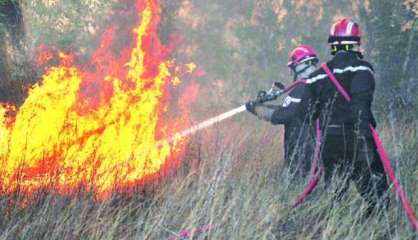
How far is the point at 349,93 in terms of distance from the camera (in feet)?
16.3

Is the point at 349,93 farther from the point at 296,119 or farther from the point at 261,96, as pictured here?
the point at 261,96

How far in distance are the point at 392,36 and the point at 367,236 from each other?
10.9m

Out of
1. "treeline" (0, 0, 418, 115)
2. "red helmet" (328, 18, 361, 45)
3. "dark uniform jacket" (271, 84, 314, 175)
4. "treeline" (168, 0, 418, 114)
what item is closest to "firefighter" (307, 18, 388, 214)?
"red helmet" (328, 18, 361, 45)

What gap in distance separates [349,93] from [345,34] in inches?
22.4

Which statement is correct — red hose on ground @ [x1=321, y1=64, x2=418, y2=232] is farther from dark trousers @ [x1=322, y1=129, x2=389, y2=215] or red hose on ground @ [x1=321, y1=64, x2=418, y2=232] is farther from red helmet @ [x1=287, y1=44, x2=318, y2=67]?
red helmet @ [x1=287, y1=44, x2=318, y2=67]

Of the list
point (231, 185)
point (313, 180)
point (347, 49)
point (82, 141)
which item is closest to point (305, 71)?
point (347, 49)

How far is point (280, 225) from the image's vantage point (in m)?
4.25

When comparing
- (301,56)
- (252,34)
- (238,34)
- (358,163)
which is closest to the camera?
(358,163)

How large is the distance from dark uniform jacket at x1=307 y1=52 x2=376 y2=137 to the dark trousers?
10 centimetres

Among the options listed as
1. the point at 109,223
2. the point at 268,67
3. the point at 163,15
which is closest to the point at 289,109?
the point at 109,223

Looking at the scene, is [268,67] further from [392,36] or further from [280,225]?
[280,225]

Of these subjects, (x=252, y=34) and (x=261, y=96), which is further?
(x=252, y=34)

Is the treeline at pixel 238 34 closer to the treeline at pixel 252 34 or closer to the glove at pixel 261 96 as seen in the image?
the treeline at pixel 252 34

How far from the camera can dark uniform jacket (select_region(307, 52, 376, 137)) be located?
4.80 meters
